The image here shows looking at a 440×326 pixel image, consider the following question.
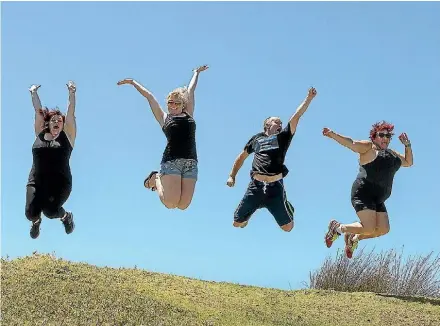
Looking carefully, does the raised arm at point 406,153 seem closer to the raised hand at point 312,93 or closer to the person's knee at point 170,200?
the raised hand at point 312,93

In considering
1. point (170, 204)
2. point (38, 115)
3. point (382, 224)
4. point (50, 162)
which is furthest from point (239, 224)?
point (38, 115)

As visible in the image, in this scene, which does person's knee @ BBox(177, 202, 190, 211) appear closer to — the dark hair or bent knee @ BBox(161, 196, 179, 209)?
bent knee @ BBox(161, 196, 179, 209)

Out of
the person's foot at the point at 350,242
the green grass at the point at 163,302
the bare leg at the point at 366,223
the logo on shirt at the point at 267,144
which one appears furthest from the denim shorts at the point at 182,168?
the green grass at the point at 163,302

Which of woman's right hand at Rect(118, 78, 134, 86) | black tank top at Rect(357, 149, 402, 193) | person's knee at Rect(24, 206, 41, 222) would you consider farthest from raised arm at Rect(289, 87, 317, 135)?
person's knee at Rect(24, 206, 41, 222)

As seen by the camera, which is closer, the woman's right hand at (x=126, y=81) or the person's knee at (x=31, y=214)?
the person's knee at (x=31, y=214)

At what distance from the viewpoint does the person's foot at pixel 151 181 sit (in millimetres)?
10078

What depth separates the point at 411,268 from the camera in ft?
60.4

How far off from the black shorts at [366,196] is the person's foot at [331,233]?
0.69m

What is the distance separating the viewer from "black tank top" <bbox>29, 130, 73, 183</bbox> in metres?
9.73

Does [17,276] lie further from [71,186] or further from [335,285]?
[335,285]

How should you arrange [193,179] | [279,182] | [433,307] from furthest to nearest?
[433,307]
[279,182]
[193,179]

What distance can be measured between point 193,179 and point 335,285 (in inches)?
374

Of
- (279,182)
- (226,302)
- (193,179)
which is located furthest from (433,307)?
(193,179)

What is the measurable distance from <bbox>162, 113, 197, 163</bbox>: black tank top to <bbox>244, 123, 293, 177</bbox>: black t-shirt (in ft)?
3.85
